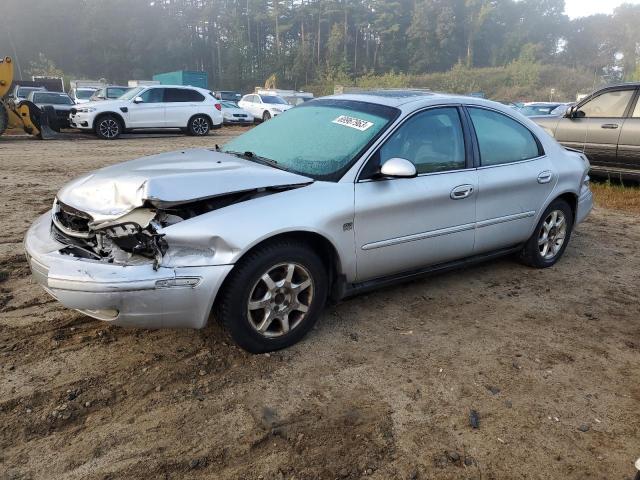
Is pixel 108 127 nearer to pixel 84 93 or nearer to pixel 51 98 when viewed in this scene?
pixel 51 98

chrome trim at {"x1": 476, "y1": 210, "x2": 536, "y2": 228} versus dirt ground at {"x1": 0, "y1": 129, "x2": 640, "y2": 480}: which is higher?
chrome trim at {"x1": 476, "y1": 210, "x2": 536, "y2": 228}

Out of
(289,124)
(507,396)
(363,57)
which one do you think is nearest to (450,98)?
(289,124)

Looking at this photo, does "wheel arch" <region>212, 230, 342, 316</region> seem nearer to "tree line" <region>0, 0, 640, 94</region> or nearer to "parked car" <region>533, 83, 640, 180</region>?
"parked car" <region>533, 83, 640, 180</region>

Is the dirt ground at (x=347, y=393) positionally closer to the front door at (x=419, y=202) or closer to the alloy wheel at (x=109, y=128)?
the front door at (x=419, y=202)

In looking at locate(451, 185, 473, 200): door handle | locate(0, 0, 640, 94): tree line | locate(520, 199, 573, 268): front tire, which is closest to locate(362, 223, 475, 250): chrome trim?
locate(451, 185, 473, 200): door handle

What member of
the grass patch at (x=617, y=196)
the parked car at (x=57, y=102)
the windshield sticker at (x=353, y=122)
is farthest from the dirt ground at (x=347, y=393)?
the parked car at (x=57, y=102)

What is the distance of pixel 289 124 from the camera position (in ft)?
13.2

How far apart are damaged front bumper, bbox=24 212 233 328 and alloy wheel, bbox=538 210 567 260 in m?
3.24

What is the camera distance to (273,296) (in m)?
3.00

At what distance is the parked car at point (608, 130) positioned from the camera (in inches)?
317

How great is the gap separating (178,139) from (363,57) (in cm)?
7563

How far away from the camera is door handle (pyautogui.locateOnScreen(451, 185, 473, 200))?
3726 millimetres

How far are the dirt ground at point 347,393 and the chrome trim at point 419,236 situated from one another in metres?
0.58

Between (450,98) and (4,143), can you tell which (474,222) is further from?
(4,143)
